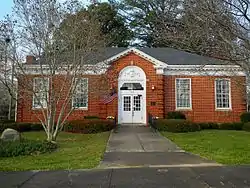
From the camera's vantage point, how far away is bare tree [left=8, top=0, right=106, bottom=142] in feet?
56.4

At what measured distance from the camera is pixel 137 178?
8.48 m

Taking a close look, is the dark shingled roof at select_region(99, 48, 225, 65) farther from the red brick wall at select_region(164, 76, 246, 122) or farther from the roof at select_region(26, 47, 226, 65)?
the red brick wall at select_region(164, 76, 246, 122)

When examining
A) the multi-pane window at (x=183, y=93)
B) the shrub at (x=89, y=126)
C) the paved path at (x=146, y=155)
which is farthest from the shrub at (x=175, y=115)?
the paved path at (x=146, y=155)

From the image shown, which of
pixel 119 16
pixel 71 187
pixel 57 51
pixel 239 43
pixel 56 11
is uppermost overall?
pixel 119 16

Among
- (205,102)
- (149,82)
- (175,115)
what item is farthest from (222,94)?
(149,82)

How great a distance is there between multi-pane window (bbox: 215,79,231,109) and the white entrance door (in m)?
6.34

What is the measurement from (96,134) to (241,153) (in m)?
10.8

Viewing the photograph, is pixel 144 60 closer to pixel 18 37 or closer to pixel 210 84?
pixel 210 84

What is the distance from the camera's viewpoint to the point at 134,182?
26.3 feet

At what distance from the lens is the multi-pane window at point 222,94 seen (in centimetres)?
2772

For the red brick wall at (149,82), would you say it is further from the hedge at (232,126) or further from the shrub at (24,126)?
the shrub at (24,126)

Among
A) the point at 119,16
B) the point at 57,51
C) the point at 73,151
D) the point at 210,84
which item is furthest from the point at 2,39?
the point at 119,16

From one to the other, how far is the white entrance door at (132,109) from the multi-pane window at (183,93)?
312cm

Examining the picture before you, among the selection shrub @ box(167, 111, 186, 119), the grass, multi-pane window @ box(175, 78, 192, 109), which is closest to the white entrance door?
shrub @ box(167, 111, 186, 119)
